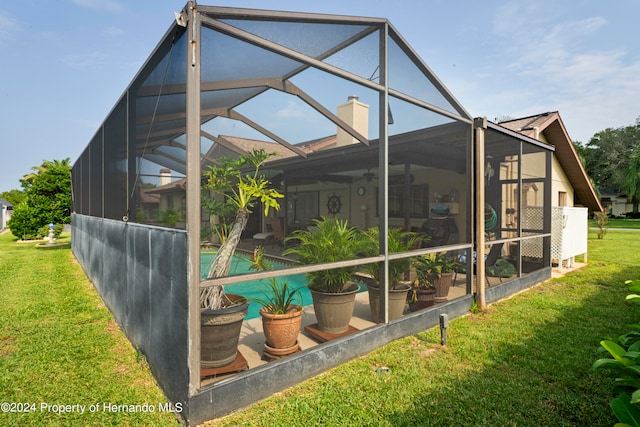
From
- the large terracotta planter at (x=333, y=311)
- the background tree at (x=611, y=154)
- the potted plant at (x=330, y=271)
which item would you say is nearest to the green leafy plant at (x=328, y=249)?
the potted plant at (x=330, y=271)

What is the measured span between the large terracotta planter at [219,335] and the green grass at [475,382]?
406 millimetres

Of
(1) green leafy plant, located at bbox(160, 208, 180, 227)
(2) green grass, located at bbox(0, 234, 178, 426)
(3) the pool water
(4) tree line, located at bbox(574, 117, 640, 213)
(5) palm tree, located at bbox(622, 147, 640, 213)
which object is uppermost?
(4) tree line, located at bbox(574, 117, 640, 213)

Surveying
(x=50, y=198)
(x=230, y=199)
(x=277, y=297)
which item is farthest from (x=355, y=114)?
(x=50, y=198)

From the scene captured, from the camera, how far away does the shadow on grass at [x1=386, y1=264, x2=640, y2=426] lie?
7.60 feet

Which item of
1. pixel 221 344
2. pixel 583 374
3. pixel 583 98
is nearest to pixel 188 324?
pixel 221 344

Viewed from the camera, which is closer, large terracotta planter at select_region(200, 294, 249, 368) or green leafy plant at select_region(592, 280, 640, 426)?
green leafy plant at select_region(592, 280, 640, 426)

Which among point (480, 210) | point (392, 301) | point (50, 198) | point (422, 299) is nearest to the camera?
point (392, 301)

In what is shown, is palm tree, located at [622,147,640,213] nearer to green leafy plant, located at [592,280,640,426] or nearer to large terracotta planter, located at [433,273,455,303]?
large terracotta planter, located at [433,273,455,303]

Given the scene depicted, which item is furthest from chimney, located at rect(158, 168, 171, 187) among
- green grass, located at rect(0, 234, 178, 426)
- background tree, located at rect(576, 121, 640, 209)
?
background tree, located at rect(576, 121, 640, 209)

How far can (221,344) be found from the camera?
2539mm

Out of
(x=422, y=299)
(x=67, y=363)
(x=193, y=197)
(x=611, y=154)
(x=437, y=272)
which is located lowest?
(x=67, y=363)

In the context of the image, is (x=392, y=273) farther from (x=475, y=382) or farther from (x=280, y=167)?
(x=280, y=167)

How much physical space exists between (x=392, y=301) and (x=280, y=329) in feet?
4.58

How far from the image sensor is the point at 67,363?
313 centimetres
